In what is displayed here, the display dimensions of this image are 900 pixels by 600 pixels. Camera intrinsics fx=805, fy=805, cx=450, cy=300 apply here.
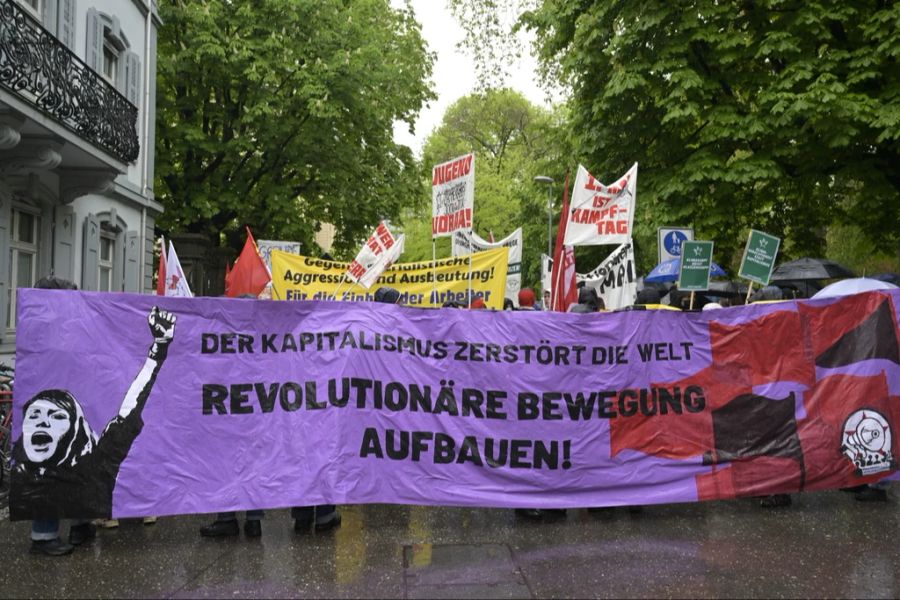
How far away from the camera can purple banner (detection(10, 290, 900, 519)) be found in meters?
5.72

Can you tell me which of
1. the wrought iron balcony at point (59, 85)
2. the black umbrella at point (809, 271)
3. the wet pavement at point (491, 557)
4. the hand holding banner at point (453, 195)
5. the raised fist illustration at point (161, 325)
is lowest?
the wet pavement at point (491, 557)

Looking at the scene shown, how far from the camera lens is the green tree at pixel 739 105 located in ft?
41.1

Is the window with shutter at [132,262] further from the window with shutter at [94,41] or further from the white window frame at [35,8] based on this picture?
the white window frame at [35,8]

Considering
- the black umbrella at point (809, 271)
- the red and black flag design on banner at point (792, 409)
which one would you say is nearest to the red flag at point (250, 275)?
the red and black flag design on banner at point (792, 409)

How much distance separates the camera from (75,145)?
11734 millimetres

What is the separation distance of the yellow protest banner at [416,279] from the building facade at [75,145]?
10.7 ft

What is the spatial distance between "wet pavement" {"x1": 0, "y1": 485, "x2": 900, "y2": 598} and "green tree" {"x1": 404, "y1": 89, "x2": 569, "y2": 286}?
2514cm

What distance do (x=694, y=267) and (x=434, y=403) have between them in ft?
10.8

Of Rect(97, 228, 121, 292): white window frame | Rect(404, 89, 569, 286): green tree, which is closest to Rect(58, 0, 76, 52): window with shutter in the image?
Rect(97, 228, 121, 292): white window frame

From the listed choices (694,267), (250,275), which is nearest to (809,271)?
(694,267)

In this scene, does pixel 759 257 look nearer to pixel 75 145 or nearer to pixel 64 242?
pixel 75 145

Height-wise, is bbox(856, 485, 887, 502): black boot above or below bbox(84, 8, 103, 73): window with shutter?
below

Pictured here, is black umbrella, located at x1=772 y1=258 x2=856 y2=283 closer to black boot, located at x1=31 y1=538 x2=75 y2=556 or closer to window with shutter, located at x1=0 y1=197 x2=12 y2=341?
black boot, located at x1=31 y1=538 x2=75 y2=556

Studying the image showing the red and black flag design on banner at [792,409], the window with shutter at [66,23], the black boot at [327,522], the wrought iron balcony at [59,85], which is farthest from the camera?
the window with shutter at [66,23]
